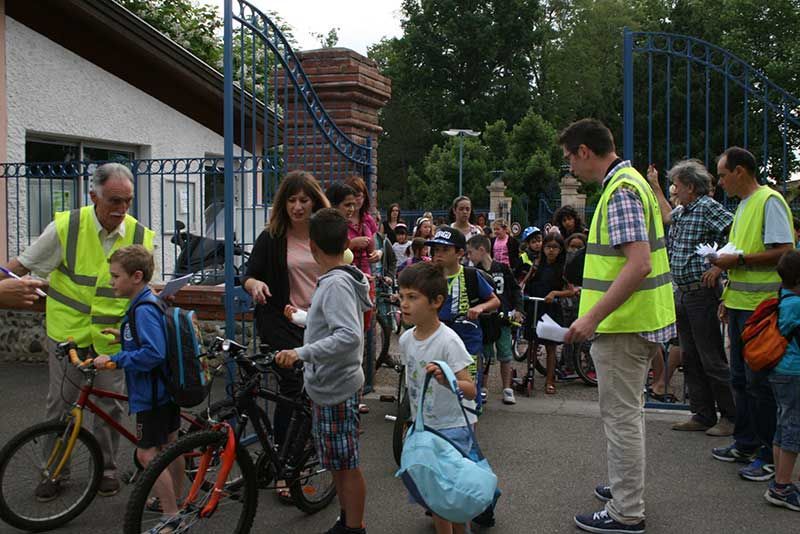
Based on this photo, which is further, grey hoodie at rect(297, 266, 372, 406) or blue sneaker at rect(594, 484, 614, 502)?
blue sneaker at rect(594, 484, 614, 502)

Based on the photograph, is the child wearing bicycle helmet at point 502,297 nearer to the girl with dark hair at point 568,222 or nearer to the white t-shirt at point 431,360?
the girl with dark hair at point 568,222

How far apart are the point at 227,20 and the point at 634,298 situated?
120 inches

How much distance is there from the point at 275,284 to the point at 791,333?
292 cm

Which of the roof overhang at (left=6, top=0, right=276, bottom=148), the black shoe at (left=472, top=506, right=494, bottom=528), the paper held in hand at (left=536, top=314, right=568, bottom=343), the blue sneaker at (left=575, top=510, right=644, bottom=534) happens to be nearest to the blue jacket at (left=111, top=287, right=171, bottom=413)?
the black shoe at (left=472, top=506, right=494, bottom=528)

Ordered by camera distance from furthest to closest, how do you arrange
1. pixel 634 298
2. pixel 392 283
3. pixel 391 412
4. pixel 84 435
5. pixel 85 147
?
pixel 85 147 → pixel 392 283 → pixel 391 412 → pixel 84 435 → pixel 634 298

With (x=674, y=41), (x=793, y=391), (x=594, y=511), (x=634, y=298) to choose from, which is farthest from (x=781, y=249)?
(x=674, y=41)

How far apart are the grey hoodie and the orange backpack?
7.68 ft

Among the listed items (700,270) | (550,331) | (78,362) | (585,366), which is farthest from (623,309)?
(585,366)

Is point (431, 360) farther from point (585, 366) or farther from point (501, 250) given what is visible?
point (501, 250)

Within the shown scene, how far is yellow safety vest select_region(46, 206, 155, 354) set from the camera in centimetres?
465

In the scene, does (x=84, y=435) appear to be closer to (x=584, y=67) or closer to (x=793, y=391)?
(x=793, y=391)

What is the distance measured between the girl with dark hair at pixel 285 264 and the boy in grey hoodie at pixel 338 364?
2.91ft

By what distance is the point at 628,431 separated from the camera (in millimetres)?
4094

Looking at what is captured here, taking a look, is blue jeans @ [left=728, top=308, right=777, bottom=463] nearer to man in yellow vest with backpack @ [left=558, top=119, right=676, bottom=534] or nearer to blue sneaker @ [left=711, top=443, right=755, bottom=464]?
blue sneaker @ [left=711, top=443, right=755, bottom=464]
